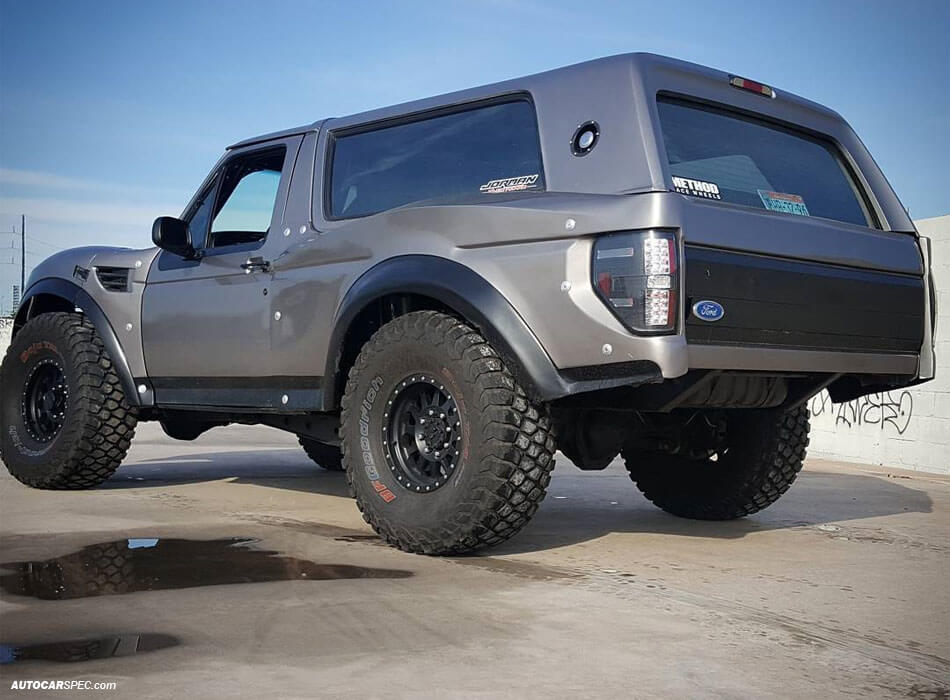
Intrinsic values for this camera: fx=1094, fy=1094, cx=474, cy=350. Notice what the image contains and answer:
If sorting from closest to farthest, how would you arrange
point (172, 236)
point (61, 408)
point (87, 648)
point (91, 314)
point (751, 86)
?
1. point (87, 648)
2. point (751, 86)
3. point (172, 236)
4. point (91, 314)
5. point (61, 408)

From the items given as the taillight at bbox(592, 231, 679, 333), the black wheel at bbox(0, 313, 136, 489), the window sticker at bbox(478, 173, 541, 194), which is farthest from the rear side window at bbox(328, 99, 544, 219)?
Answer: the black wheel at bbox(0, 313, 136, 489)

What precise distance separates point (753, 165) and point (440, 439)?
72.0 inches

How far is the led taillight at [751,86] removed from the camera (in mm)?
4871

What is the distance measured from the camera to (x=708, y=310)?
411 cm

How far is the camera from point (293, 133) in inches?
234

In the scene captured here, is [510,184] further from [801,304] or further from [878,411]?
[878,411]

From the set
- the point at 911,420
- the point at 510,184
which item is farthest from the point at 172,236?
the point at 911,420

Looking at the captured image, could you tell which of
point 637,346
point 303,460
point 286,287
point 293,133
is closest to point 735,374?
point 637,346

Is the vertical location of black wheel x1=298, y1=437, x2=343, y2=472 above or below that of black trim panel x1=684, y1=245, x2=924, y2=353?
below

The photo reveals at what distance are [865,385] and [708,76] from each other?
1685mm

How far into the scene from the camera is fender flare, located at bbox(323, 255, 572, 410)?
4.23m

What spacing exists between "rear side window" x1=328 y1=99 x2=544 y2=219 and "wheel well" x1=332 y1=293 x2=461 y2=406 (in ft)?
1.53

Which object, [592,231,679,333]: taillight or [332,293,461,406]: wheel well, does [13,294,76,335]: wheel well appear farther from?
[592,231,679,333]: taillight

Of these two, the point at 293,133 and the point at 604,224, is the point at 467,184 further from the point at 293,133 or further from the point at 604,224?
the point at 293,133
